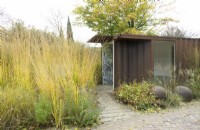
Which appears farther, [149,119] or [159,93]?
[159,93]

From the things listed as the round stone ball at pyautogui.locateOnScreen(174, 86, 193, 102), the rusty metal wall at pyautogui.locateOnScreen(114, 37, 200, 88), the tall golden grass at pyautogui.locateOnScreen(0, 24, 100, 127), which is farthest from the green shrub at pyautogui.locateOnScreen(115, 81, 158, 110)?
the tall golden grass at pyautogui.locateOnScreen(0, 24, 100, 127)

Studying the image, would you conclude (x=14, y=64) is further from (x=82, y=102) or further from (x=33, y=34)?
(x=82, y=102)

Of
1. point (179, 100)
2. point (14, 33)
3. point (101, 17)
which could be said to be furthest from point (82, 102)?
point (101, 17)

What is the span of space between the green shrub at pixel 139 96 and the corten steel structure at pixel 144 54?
86 centimetres

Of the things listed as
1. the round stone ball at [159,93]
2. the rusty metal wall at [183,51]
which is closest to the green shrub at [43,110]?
the round stone ball at [159,93]

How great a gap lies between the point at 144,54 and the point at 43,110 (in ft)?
14.8

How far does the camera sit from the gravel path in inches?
172

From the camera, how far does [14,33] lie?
15.5 ft

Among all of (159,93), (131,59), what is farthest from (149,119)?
(131,59)

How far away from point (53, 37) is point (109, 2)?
344 inches

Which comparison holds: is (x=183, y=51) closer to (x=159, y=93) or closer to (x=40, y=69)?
(x=159, y=93)

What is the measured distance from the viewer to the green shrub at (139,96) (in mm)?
6141

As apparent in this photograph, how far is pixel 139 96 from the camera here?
632 centimetres

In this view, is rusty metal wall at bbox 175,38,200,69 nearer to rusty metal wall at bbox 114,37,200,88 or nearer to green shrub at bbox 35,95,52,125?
rusty metal wall at bbox 114,37,200,88
